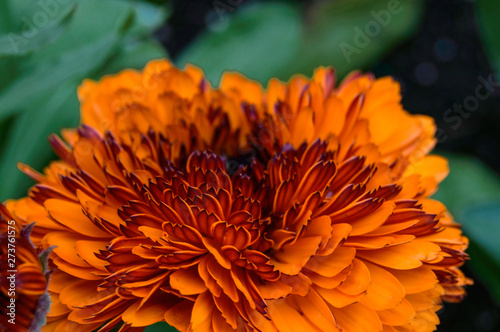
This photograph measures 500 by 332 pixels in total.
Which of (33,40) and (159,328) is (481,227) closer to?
(159,328)

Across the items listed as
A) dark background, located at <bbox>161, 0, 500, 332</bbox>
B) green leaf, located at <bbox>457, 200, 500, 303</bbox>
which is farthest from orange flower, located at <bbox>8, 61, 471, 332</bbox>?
dark background, located at <bbox>161, 0, 500, 332</bbox>

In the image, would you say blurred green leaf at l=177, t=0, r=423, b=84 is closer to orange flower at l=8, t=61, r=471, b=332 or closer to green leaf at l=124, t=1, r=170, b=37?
green leaf at l=124, t=1, r=170, b=37

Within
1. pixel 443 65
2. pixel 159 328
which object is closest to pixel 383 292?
pixel 159 328

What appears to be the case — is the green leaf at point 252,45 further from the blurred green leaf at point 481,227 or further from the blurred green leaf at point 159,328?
the blurred green leaf at point 159,328

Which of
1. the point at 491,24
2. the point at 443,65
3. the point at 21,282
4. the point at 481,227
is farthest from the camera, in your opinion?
the point at 443,65

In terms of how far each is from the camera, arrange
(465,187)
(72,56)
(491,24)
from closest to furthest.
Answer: (72,56) < (491,24) < (465,187)

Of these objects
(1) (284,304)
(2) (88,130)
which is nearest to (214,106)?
(2) (88,130)

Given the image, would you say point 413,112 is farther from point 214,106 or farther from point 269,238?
point 269,238

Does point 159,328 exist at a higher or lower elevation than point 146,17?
lower
